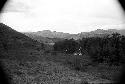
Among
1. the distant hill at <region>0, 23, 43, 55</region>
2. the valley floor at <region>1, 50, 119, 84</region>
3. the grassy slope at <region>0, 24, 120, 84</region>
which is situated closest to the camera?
the valley floor at <region>1, 50, 119, 84</region>

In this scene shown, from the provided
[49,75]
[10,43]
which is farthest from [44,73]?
[10,43]

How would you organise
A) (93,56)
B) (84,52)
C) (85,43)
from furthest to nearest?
1. (85,43)
2. (84,52)
3. (93,56)

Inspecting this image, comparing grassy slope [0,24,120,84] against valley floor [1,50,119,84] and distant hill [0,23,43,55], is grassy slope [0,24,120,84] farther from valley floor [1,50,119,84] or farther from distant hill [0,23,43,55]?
distant hill [0,23,43,55]

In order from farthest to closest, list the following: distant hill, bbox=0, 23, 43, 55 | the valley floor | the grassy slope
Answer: distant hill, bbox=0, 23, 43, 55, the grassy slope, the valley floor

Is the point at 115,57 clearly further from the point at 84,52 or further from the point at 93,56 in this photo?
the point at 84,52

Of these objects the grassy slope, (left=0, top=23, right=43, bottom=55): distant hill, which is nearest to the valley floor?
the grassy slope

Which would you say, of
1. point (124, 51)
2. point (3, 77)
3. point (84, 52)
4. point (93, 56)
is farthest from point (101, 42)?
point (3, 77)

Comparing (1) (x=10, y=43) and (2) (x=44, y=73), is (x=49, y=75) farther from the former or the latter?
(1) (x=10, y=43)

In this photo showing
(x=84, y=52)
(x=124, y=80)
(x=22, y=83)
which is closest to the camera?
(x=124, y=80)

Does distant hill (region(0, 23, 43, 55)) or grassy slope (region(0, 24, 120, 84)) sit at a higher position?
distant hill (region(0, 23, 43, 55))

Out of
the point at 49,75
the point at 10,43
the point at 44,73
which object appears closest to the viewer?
the point at 49,75

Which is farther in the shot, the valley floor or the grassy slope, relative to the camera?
the grassy slope

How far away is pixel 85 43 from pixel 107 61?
54.0 ft

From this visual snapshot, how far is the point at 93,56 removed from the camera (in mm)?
27359
